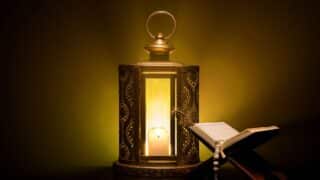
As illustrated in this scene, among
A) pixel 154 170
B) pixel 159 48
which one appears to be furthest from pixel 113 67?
pixel 154 170

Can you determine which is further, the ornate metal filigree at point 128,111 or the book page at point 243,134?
the ornate metal filigree at point 128,111

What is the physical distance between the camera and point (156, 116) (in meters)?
1.48

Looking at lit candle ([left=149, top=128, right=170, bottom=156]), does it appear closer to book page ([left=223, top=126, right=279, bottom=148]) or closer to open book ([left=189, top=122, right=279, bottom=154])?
open book ([left=189, top=122, right=279, bottom=154])

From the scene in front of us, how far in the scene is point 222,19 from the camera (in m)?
1.71

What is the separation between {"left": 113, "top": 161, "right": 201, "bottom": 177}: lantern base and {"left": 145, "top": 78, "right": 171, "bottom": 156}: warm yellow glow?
4 cm

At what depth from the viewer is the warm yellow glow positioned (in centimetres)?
146

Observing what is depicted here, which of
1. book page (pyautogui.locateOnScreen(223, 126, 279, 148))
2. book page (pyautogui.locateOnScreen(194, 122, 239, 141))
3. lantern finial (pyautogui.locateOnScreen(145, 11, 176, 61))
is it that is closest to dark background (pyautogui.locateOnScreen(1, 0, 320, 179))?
lantern finial (pyautogui.locateOnScreen(145, 11, 176, 61))

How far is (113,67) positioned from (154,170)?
41 centimetres

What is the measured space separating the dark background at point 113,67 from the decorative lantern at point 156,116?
0.23 m

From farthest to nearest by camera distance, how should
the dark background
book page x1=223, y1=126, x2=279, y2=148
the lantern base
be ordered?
the dark background → the lantern base → book page x1=223, y1=126, x2=279, y2=148

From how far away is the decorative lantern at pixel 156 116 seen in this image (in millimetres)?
1452

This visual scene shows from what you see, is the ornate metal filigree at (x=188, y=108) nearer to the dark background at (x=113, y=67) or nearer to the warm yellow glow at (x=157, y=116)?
the warm yellow glow at (x=157, y=116)

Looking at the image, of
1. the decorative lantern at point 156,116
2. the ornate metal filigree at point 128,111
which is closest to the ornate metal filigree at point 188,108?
the decorative lantern at point 156,116

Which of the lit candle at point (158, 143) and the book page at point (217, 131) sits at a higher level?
the book page at point (217, 131)
